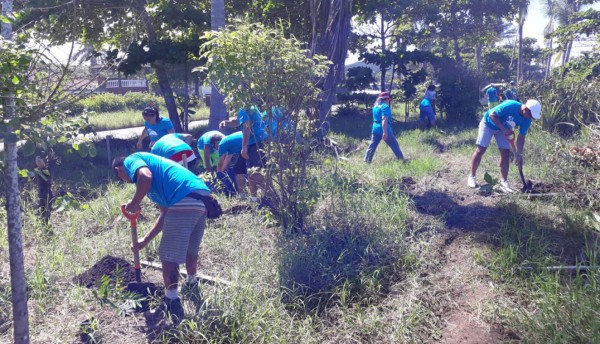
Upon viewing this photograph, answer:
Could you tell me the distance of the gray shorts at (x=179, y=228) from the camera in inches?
164

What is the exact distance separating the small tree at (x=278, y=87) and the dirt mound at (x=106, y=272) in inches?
63.4

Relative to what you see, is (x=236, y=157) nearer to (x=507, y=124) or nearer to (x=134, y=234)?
(x=134, y=234)

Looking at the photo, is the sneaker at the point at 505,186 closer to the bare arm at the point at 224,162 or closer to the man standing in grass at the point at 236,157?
the man standing in grass at the point at 236,157

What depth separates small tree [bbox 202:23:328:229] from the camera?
16.6 ft

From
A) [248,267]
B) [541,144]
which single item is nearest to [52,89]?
[248,267]

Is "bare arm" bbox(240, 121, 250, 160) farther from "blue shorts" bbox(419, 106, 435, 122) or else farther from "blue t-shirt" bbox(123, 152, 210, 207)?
"blue shorts" bbox(419, 106, 435, 122)

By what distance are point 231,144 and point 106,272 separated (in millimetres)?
2713

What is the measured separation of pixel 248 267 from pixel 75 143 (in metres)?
2.24

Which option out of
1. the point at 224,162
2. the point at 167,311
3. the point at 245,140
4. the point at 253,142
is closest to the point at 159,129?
the point at 224,162

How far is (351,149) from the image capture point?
11680 mm

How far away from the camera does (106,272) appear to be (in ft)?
15.9

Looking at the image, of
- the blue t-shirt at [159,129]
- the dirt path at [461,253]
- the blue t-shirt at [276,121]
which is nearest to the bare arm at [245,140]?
the blue t-shirt at [276,121]

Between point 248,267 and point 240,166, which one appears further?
point 240,166

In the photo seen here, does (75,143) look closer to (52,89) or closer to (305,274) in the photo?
(52,89)
